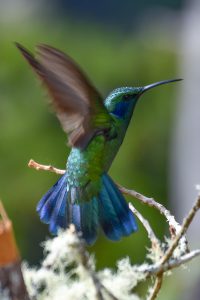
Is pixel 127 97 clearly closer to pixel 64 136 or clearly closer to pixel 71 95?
pixel 71 95

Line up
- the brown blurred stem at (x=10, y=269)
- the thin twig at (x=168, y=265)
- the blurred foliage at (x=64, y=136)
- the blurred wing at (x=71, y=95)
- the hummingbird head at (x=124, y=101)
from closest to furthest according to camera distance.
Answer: the brown blurred stem at (x=10, y=269) → the thin twig at (x=168, y=265) → the blurred wing at (x=71, y=95) → the hummingbird head at (x=124, y=101) → the blurred foliage at (x=64, y=136)

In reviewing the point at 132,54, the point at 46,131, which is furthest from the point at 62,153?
the point at 132,54

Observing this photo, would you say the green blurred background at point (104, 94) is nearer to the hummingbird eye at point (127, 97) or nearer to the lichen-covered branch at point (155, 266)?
the hummingbird eye at point (127, 97)

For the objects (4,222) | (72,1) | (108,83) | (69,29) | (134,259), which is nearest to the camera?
(4,222)

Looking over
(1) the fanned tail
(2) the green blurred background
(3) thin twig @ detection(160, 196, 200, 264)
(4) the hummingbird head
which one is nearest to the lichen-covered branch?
(3) thin twig @ detection(160, 196, 200, 264)


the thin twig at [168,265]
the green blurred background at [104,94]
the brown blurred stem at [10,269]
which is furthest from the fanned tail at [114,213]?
the green blurred background at [104,94]

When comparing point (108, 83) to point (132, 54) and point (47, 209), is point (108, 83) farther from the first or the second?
point (47, 209)

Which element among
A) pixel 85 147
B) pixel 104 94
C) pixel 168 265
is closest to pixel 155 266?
pixel 168 265
